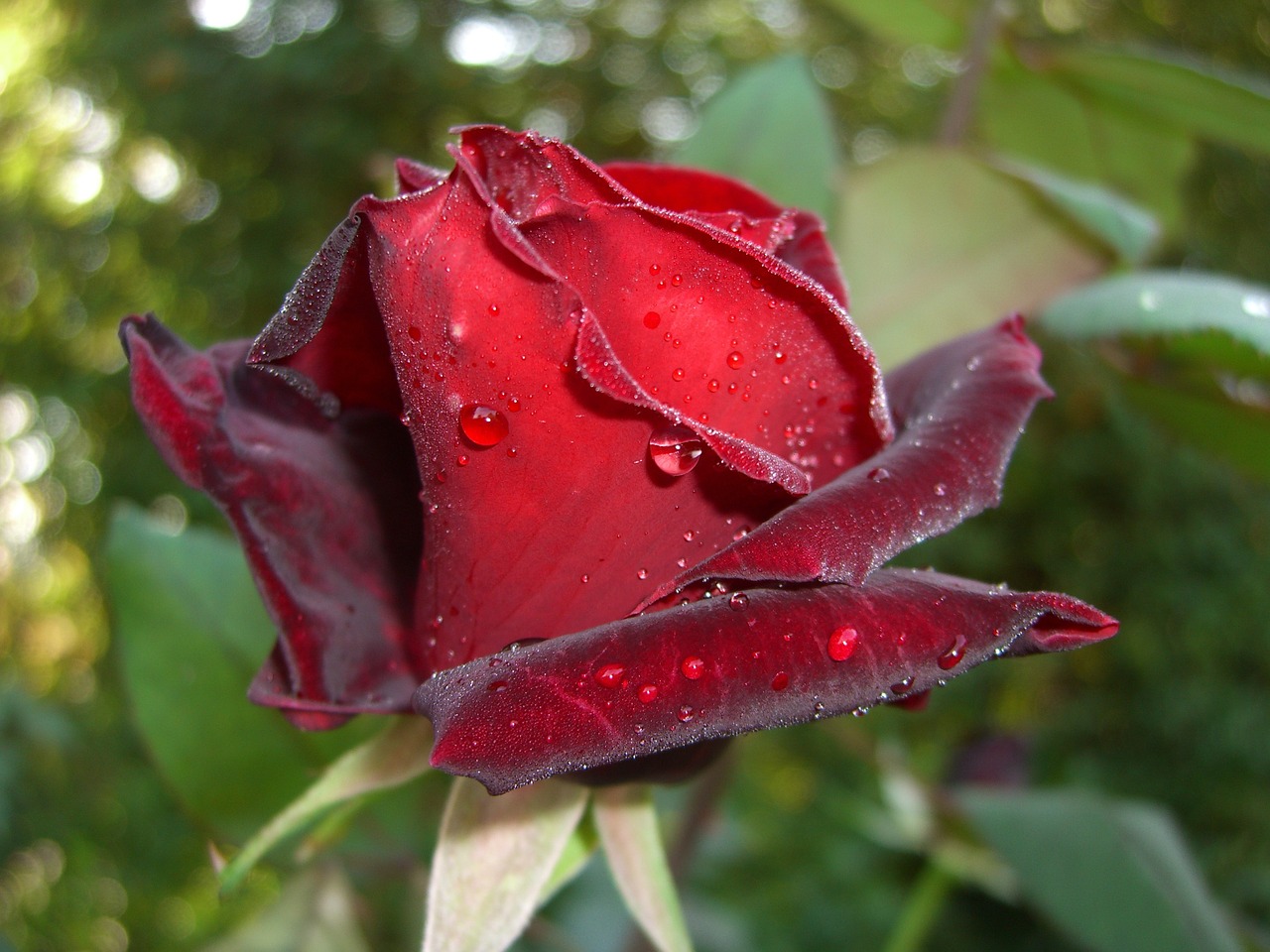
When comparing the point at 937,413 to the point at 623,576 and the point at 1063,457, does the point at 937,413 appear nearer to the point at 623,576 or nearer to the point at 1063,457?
the point at 623,576

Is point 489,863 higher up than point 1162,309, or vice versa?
point 1162,309

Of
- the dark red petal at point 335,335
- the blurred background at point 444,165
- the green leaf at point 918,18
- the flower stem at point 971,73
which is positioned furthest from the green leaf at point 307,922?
the blurred background at point 444,165

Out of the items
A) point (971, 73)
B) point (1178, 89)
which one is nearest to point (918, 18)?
point (971, 73)

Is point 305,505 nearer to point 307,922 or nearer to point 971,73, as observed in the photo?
point 307,922

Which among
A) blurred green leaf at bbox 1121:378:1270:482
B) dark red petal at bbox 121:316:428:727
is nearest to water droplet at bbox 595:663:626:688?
dark red petal at bbox 121:316:428:727

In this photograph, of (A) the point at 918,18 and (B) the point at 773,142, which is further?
(A) the point at 918,18

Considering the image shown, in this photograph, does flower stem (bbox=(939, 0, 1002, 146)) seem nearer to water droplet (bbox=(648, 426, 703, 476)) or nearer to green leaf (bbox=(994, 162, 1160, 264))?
green leaf (bbox=(994, 162, 1160, 264))
